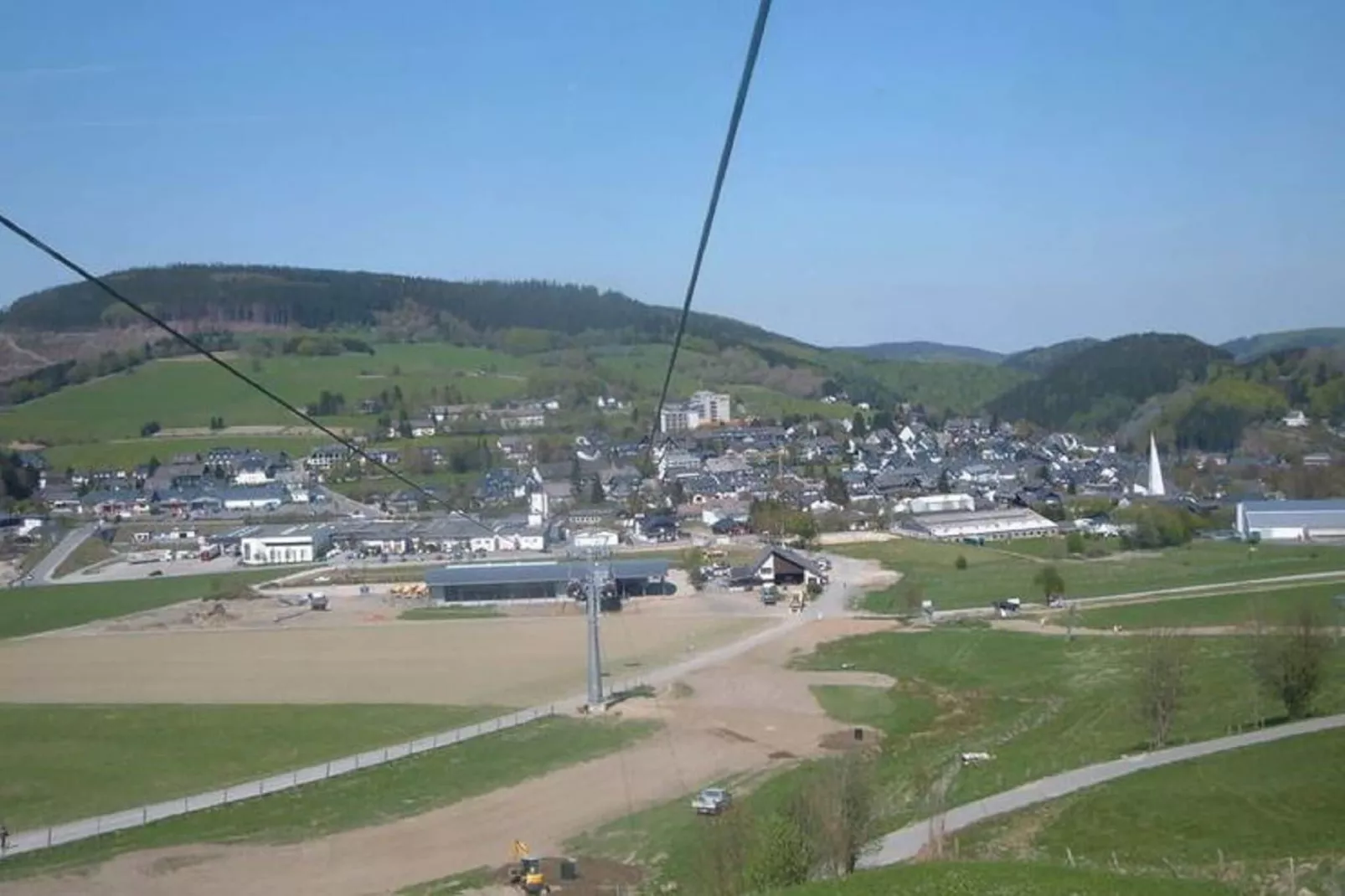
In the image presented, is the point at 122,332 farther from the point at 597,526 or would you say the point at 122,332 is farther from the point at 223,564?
the point at 597,526

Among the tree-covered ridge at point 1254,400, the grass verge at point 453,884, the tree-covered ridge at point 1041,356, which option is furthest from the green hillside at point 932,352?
the grass verge at point 453,884

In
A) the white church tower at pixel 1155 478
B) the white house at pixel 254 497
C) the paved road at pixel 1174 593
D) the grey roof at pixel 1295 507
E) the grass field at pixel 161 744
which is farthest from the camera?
the white church tower at pixel 1155 478

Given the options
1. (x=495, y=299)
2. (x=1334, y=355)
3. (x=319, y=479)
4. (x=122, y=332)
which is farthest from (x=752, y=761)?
(x=1334, y=355)

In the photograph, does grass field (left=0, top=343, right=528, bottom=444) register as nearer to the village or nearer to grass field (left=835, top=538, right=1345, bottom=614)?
the village

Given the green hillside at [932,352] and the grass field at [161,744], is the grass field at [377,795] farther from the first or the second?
the green hillside at [932,352]

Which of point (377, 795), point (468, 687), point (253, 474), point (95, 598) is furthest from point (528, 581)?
point (253, 474)

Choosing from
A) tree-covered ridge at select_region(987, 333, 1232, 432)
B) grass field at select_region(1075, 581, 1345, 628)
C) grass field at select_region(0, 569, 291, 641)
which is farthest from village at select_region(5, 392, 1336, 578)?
tree-covered ridge at select_region(987, 333, 1232, 432)
